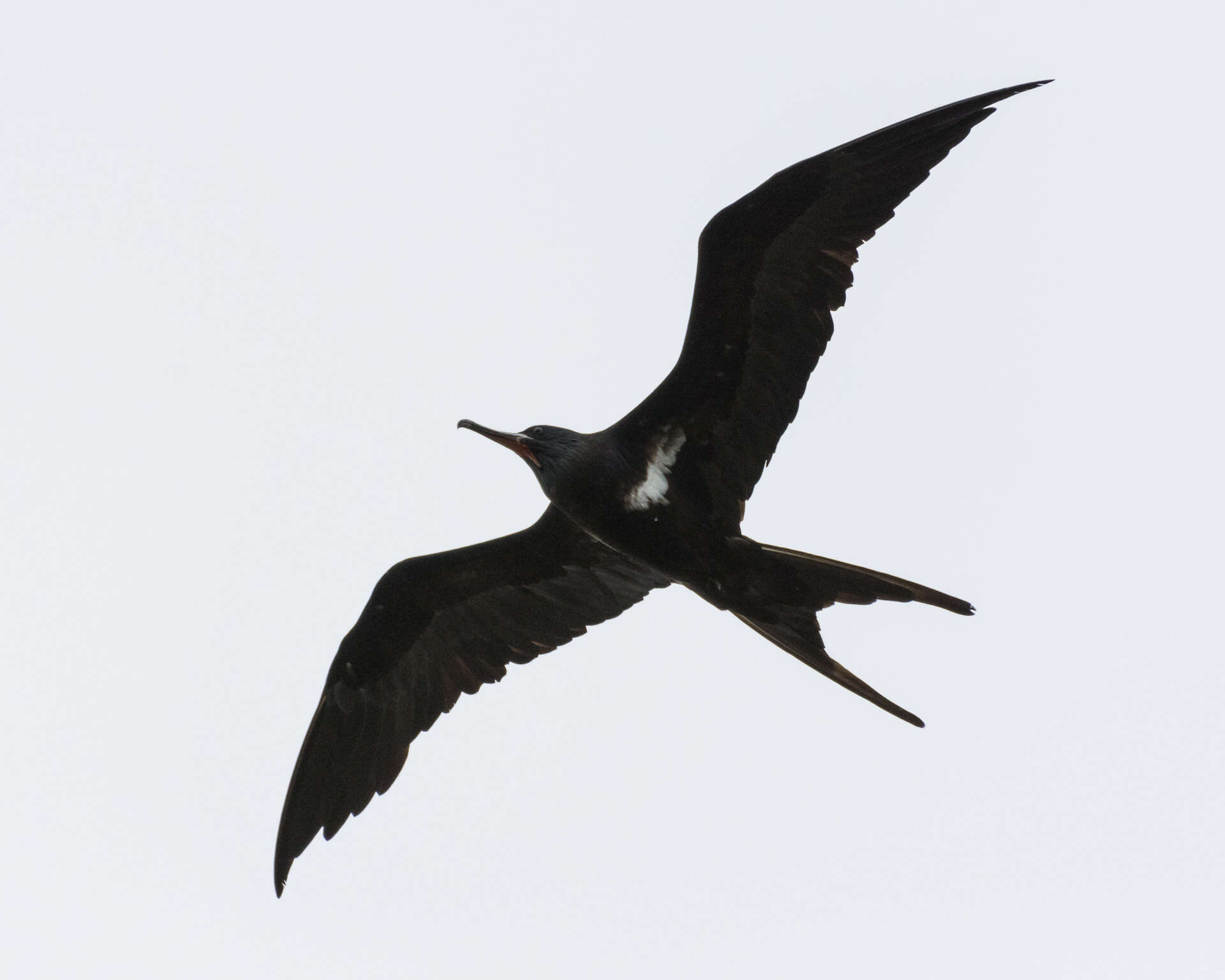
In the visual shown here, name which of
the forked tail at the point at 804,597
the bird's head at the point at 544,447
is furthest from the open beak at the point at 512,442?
the forked tail at the point at 804,597

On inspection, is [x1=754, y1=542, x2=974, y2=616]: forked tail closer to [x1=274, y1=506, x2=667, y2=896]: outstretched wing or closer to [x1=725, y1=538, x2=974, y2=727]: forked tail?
[x1=725, y1=538, x2=974, y2=727]: forked tail

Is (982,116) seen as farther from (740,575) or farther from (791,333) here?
(740,575)

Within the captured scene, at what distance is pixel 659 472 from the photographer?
661 centimetres

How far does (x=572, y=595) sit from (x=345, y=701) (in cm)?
109

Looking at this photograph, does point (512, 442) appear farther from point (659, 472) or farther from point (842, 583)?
point (842, 583)

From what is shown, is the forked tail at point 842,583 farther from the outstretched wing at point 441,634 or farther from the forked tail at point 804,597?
the outstretched wing at point 441,634

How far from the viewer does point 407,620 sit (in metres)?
7.35

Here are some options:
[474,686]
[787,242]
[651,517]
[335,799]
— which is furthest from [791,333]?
[335,799]

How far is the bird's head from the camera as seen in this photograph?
6539mm

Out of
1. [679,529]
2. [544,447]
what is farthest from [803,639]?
[544,447]

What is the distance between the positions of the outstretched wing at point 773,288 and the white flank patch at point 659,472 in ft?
0.12

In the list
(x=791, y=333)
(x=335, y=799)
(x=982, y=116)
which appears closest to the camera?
(x=982, y=116)

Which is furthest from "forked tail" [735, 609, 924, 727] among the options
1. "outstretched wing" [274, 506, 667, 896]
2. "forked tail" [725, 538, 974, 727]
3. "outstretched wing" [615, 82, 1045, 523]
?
"outstretched wing" [274, 506, 667, 896]

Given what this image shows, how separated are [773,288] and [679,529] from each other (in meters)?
1.00
